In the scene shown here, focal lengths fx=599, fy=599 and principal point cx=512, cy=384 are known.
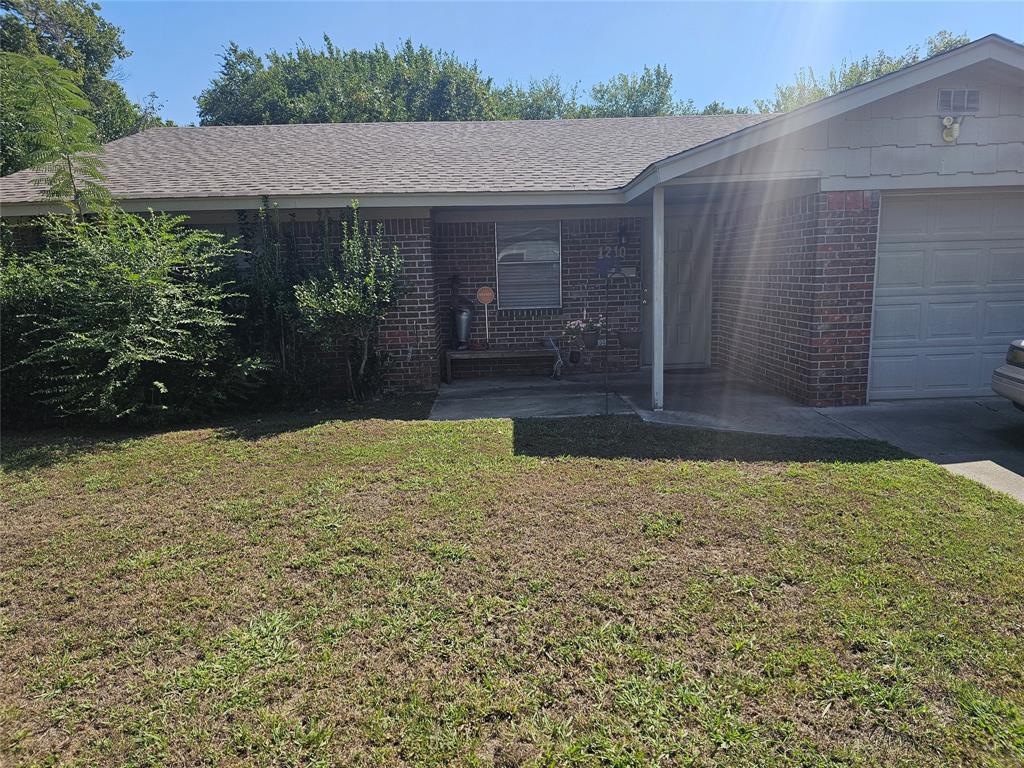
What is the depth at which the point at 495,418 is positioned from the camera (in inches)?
271

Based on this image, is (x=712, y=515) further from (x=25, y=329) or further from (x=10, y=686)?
(x=25, y=329)

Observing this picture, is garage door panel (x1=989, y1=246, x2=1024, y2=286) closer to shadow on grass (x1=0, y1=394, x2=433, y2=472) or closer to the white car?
the white car

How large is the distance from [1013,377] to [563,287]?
19.3 ft

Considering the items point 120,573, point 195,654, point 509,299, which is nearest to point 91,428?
point 120,573

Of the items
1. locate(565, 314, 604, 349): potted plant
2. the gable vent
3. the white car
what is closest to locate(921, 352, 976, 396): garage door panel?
the white car

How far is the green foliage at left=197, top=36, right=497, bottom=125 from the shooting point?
27.3 meters

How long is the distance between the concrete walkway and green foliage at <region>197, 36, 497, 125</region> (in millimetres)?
23087

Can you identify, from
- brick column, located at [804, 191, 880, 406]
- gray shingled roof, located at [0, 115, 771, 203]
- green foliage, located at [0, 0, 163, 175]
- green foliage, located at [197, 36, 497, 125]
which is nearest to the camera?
brick column, located at [804, 191, 880, 406]

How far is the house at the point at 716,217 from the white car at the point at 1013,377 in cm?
137

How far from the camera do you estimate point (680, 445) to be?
5633 millimetres

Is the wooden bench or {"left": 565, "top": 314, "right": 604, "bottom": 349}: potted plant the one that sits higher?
{"left": 565, "top": 314, "right": 604, "bottom": 349}: potted plant

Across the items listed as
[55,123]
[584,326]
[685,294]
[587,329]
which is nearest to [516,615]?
[584,326]

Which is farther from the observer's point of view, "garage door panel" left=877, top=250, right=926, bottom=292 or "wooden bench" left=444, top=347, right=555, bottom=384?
"wooden bench" left=444, top=347, right=555, bottom=384

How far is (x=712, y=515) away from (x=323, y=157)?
8.64 meters
